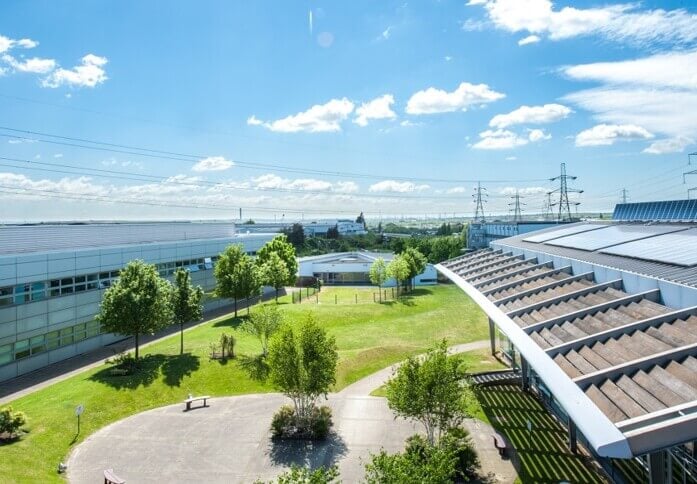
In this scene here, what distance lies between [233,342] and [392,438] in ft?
46.3

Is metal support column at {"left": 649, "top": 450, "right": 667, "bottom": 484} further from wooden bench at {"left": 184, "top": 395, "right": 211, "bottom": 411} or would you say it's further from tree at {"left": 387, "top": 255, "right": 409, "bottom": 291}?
tree at {"left": 387, "top": 255, "right": 409, "bottom": 291}

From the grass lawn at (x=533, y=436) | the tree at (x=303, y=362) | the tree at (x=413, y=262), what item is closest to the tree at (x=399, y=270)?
the tree at (x=413, y=262)

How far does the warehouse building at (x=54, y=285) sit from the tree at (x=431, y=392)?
84.1ft

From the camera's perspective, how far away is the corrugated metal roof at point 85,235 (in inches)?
1288

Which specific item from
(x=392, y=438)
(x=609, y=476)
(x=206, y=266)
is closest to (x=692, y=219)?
(x=609, y=476)

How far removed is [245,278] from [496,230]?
87.4 m

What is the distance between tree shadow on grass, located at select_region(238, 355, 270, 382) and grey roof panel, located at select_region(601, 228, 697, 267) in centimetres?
1877

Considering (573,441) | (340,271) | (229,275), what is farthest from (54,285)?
(340,271)

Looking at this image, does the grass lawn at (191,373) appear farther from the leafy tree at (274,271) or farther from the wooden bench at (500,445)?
the wooden bench at (500,445)

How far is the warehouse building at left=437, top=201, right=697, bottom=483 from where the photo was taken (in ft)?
29.0

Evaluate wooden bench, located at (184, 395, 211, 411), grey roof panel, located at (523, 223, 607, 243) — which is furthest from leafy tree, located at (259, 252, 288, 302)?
grey roof panel, located at (523, 223, 607, 243)

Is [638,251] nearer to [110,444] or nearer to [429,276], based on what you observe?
[110,444]

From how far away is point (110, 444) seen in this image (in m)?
20.5

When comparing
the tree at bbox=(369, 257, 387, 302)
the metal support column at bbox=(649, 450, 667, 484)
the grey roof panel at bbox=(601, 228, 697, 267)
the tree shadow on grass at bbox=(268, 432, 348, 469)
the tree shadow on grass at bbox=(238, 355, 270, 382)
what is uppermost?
the grey roof panel at bbox=(601, 228, 697, 267)
